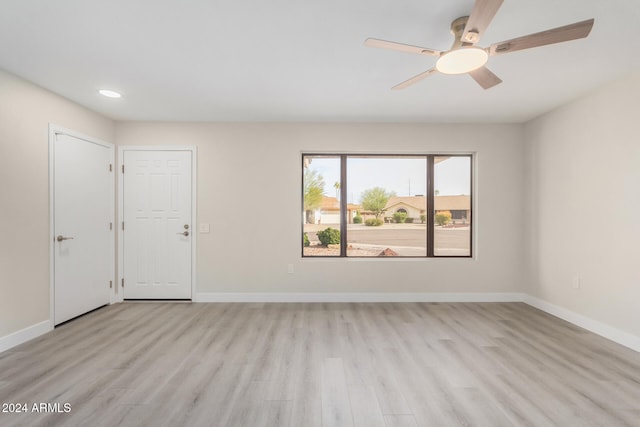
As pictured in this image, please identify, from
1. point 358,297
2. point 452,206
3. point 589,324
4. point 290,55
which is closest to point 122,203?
point 290,55

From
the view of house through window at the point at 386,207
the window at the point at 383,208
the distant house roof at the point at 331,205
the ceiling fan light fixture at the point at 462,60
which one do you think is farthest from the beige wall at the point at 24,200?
the ceiling fan light fixture at the point at 462,60

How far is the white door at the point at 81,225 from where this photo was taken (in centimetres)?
326

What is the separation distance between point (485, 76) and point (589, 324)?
117 inches

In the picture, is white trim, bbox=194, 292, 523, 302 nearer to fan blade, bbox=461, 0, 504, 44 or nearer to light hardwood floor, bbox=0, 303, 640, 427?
light hardwood floor, bbox=0, 303, 640, 427

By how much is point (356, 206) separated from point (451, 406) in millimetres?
2847

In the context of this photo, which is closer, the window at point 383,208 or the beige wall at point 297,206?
the beige wall at point 297,206

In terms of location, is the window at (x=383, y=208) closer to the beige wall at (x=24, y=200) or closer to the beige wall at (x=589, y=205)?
the beige wall at (x=589, y=205)

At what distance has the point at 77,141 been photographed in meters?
3.53

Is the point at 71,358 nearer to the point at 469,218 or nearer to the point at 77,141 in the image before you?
the point at 77,141

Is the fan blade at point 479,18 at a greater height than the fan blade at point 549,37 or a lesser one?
greater

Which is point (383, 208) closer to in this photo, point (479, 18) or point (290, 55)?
point (290, 55)

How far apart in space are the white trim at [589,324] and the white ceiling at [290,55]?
2.48 m

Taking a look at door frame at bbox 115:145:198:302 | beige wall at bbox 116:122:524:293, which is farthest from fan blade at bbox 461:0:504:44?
door frame at bbox 115:145:198:302

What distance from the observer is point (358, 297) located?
4.20 meters
